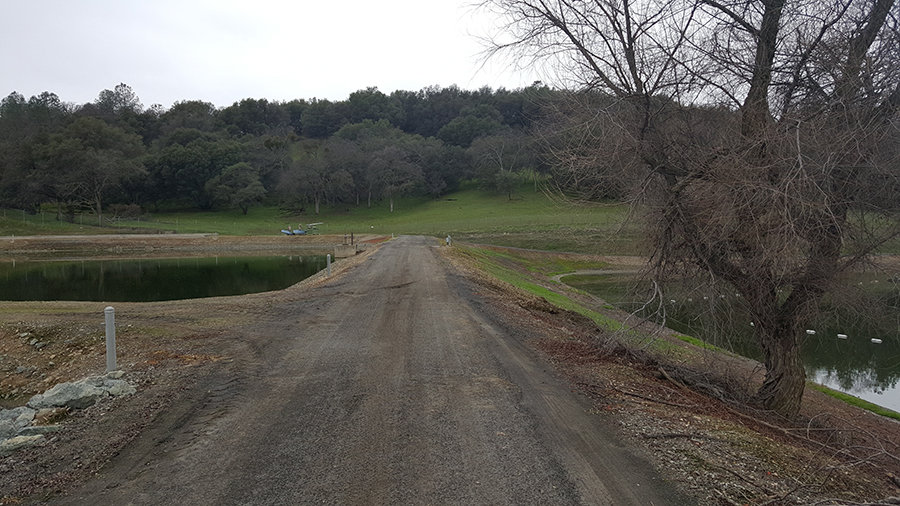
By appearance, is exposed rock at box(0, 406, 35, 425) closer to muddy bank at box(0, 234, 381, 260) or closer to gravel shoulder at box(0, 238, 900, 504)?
gravel shoulder at box(0, 238, 900, 504)

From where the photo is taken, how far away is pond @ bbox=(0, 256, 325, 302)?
26.5m

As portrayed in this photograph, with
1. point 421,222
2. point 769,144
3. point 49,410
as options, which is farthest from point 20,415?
point 421,222

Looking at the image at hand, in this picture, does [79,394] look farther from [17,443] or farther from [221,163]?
[221,163]

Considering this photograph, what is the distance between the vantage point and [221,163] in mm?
95250

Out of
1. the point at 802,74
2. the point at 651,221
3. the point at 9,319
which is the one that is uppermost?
the point at 802,74

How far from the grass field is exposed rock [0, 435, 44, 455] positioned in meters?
9.15

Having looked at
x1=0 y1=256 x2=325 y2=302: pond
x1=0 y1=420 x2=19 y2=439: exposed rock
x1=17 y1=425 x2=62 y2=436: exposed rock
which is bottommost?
x1=0 y1=256 x2=325 y2=302: pond

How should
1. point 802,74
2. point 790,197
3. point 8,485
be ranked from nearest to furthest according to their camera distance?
point 8,485
point 790,197
point 802,74

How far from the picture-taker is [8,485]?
5.00m

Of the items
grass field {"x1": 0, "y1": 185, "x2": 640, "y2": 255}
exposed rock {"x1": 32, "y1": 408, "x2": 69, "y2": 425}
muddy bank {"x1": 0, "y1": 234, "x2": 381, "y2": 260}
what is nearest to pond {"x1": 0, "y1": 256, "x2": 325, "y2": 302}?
muddy bank {"x1": 0, "y1": 234, "x2": 381, "y2": 260}

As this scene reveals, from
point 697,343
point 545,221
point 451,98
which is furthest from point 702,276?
point 451,98

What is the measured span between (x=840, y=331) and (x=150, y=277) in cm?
3515

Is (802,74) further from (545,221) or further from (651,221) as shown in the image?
(545,221)

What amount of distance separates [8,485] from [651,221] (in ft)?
28.9
